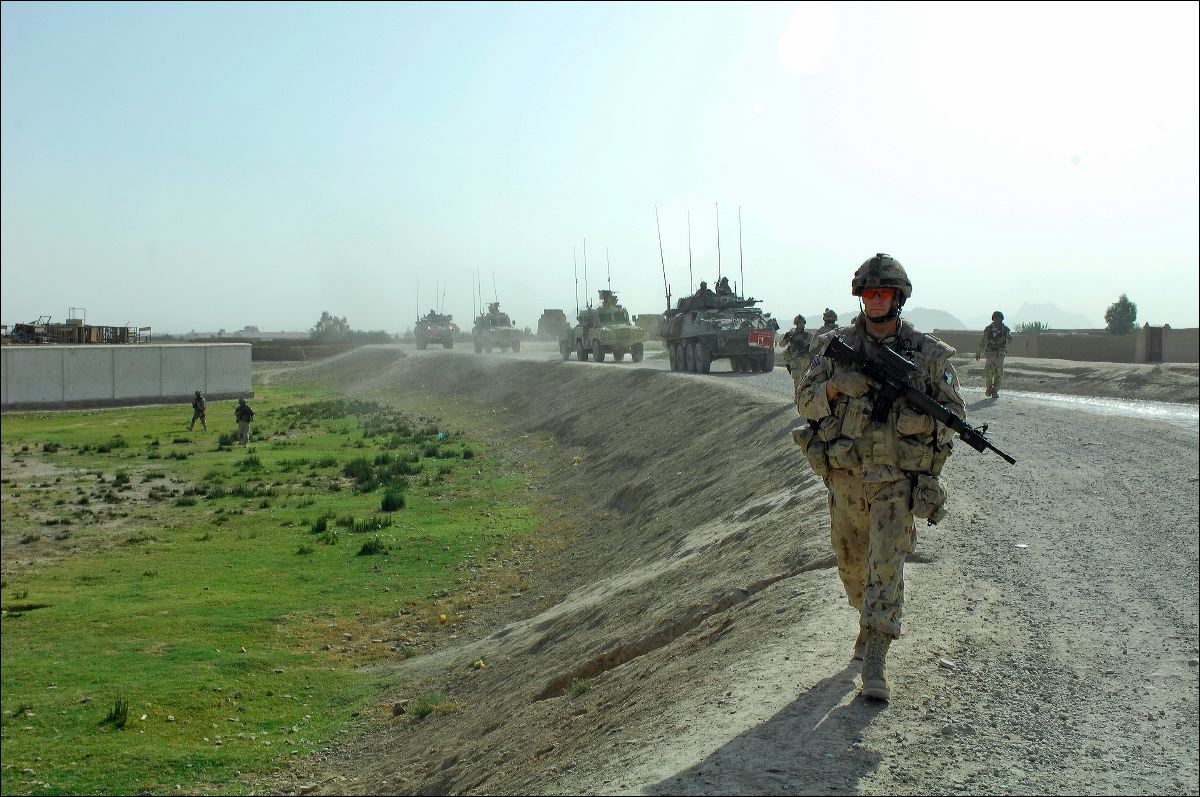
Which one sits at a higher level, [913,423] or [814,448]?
[913,423]

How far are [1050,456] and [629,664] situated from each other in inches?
265

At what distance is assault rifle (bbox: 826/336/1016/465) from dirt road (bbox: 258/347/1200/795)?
4.52ft

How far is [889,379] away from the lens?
5.41 m

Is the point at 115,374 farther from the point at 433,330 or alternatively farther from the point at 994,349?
the point at 433,330

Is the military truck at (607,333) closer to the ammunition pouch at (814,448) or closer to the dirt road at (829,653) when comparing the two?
the dirt road at (829,653)

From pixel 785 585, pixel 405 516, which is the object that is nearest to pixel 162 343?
pixel 785 585

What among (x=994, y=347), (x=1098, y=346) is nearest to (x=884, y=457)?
(x=994, y=347)

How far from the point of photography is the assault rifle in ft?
17.5

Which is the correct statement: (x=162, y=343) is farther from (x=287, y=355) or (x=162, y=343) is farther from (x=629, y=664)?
(x=287, y=355)

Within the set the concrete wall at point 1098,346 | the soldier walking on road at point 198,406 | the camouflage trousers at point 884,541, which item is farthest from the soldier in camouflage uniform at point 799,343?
the concrete wall at point 1098,346

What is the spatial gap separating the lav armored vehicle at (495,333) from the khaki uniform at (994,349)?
4404cm

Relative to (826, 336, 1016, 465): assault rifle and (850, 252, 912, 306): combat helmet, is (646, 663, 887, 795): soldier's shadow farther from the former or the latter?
(850, 252, 912, 306): combat helmet

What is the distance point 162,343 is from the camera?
6.45 meters

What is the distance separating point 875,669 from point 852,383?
4.54 ft
